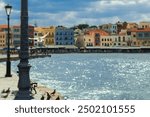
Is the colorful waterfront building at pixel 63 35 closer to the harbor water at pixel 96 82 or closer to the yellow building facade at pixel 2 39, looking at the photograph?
the yellow building facade at pixel 2 39

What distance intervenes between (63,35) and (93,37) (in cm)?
841

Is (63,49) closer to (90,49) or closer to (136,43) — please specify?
(90,49)

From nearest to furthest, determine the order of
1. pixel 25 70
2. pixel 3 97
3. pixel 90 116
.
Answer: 1. pixel 90 116
2. pixel 25 70
3. pixel 3 97

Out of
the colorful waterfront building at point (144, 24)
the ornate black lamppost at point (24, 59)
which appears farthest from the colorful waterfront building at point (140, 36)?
the ornate black lamppost at point (24, 59)

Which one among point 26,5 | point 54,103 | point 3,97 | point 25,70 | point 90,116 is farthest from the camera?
point 3,97

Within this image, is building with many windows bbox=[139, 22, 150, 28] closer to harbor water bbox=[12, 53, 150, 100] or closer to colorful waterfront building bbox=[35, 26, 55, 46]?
colorful waterfront building bbox=[35, 26, 55, 46]

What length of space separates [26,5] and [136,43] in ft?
427

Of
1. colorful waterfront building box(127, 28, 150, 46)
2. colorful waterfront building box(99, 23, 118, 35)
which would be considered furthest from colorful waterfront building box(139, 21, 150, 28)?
colorful waterfront building box(127, 28, 150, 46)

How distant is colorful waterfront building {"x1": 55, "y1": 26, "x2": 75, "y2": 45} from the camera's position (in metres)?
134

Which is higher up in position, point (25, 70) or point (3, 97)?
point (25, 70)

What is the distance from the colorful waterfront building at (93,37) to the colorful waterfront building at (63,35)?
4.26 meters

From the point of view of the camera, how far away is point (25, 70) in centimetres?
771

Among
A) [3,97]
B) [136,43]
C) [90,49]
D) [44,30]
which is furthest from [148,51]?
[3,97]

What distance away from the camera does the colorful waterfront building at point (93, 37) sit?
13138cm
